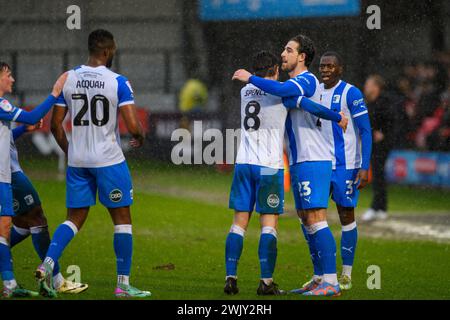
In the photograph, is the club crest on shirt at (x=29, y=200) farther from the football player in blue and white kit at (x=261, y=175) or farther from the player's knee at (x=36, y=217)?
the football player in blue and white kit at (x=261, y=175)

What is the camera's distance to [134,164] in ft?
55.6

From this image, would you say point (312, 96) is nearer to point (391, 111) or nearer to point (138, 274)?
point (138, 274)

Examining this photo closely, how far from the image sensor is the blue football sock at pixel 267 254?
26.4 feet

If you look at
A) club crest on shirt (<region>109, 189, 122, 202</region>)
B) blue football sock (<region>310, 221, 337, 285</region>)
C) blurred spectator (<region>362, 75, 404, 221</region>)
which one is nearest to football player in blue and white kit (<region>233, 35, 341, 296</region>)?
blue football sock (<region>310, 221, 337, 285</region>)

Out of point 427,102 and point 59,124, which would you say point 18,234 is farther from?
point 427,102

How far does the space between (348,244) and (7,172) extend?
3.19 m

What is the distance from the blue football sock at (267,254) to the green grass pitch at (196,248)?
0.78 feet

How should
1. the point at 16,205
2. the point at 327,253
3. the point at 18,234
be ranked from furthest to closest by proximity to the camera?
the point at 18,234, the point at 16,205, the point at 327,253

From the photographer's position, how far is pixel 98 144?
776 centimetres

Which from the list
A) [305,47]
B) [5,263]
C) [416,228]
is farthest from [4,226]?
[416,228]

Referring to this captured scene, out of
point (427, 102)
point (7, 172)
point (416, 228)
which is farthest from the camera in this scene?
point (427, 102)

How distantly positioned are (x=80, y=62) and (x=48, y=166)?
2.34 m

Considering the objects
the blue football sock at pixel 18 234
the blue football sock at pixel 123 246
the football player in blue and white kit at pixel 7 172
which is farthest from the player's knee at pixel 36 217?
the blue football sock at pixel 123 246

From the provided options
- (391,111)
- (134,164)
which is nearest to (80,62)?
(134,164)
